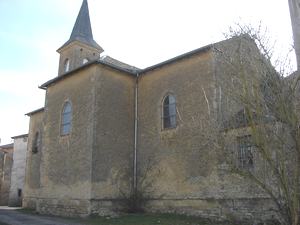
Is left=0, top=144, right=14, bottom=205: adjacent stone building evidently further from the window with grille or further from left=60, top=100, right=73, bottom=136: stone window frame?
the window with grille

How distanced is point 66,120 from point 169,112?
6.25 m

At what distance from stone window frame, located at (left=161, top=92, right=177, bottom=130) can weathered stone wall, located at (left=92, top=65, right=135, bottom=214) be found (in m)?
2.15

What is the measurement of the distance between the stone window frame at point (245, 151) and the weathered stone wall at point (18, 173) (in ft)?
80.4

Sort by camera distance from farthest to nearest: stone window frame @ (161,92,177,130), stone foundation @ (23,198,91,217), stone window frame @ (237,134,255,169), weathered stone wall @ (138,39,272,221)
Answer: stone window frame @ (161,92,177,130), stone foundation @ (23,198,91,217), weathered stone wall @ (138,39,272,221), stone window frame @ (237,134,255,169)

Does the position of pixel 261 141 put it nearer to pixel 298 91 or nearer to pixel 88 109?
pixel 298 91

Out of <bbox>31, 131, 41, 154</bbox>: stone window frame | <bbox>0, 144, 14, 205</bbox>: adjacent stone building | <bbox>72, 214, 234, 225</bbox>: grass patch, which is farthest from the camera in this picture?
<bbox>0, 144, 14, 205</bbox>: adjacent stone building

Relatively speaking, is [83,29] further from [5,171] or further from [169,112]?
[169,112]

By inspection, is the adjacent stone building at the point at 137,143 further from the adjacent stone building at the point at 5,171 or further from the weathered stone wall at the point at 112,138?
the adjacent stone building at the point at 5,171

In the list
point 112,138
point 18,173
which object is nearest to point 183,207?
point 112,138

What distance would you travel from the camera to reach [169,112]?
17.8m

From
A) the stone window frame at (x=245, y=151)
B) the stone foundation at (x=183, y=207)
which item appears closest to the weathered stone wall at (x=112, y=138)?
the stone foundation at (x=183, y=207)

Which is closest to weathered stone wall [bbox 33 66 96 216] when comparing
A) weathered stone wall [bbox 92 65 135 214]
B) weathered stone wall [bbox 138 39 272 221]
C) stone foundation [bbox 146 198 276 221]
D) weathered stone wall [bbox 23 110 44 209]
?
weathered stone wall [bbox 92 65 135 214]

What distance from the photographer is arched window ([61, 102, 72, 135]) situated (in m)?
19.4

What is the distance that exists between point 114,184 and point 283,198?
35.7 feet
